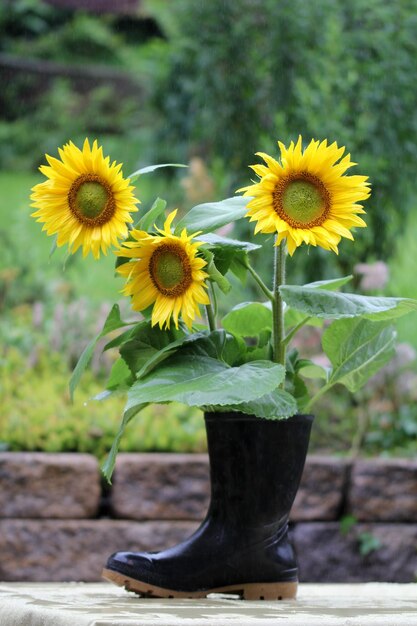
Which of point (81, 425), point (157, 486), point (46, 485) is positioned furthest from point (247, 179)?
point (46, 485)

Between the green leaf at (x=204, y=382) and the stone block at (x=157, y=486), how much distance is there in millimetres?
1680

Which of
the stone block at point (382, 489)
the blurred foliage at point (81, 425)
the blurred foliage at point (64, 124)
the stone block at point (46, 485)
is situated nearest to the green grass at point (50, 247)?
the blurred foliage at point (64, 124)

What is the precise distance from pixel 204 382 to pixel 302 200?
23 cm

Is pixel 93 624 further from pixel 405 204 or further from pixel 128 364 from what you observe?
pixel 405 204

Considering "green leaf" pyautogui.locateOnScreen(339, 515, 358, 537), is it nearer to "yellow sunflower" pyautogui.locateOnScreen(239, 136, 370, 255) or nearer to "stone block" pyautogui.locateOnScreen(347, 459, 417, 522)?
"stone block" pyautogui.locateOnScreen(347, 459, 417, 522)

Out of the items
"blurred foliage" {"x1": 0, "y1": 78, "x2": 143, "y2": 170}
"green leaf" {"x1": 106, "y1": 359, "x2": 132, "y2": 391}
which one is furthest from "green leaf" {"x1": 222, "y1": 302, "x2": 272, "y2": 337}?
"blurred foliage" {"x1": 0, "y1": 78, "x2": 143, "y2": 170}

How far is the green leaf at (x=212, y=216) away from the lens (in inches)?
46.2

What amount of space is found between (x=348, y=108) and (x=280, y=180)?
264 cm

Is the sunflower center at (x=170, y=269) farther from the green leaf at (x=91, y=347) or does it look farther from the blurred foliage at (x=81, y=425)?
the blurred foliage at (x=81, y=425)

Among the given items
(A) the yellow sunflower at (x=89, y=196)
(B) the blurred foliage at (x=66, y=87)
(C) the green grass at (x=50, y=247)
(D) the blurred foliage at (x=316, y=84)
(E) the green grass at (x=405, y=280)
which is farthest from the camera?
(B) the blurred foliage at (x=66, y=87)

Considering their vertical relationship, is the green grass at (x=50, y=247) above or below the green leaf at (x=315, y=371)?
above

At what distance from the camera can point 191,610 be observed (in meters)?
1.01

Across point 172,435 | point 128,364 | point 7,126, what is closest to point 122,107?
point 7,126

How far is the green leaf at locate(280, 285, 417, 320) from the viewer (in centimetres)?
114
